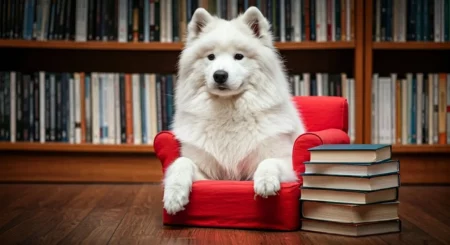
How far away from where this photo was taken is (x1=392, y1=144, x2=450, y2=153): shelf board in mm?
3441

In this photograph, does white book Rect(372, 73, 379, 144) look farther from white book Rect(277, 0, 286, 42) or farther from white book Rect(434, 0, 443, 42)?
white book Rect(277, 0, 286, 42)

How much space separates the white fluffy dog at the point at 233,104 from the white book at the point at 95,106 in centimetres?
123

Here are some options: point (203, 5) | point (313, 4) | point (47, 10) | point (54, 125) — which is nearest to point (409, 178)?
point (313, 4)

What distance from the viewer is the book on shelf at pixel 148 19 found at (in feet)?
11.4

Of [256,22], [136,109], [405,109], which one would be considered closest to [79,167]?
[136,109]

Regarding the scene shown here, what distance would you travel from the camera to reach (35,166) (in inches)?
142

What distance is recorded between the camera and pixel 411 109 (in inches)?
138

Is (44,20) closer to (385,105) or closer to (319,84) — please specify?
(319,84)

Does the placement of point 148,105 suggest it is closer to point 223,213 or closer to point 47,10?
point 47,10

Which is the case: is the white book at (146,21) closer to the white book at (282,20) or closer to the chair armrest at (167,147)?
the white book at (282,20)

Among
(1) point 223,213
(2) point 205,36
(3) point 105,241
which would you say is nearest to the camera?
(3) point 105,241

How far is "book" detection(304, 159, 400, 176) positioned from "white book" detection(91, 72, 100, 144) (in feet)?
5.59

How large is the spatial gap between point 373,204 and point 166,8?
190 cm

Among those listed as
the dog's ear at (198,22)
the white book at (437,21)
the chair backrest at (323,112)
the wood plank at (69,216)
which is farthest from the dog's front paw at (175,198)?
the white book at (437,21)
